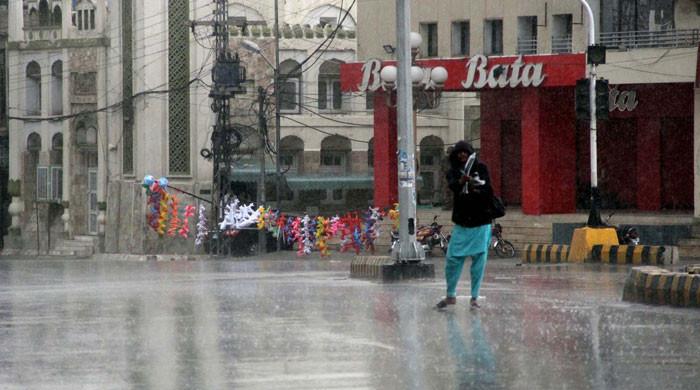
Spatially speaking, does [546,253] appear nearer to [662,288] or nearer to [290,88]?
[662,288]

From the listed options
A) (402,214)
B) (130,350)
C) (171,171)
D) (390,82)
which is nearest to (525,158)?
(390,82)

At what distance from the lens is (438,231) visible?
42938 mm

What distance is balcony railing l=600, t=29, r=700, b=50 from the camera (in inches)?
1674

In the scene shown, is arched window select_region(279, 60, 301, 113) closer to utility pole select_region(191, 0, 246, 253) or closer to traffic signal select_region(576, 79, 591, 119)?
utility pole select_region(191, 0, 246, 253)

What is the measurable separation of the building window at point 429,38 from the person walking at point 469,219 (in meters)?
35.0

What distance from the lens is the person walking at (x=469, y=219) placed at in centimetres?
1534

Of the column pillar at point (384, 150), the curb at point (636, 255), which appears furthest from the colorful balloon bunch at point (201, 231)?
the curb at point (636, 255)

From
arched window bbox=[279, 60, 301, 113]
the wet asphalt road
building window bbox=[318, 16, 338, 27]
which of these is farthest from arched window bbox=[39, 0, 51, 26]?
the wet asphalt road

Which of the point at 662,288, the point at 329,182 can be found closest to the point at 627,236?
the point at 662,288

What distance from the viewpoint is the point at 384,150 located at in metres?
49.4

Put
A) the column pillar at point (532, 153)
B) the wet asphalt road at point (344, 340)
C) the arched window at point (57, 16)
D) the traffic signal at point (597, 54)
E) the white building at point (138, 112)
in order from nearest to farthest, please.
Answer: the wet asphalt road at point (344, 340) → the traffic signal at point (597, 54) → the column pillar at point (532, 153) → the white building at point (138, 112) → the arched window at point (57, 16)

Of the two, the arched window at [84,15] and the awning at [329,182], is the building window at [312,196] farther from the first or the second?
the arched window at [84,15]

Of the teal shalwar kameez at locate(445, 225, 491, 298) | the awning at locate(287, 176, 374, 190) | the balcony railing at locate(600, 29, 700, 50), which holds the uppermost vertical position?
the balcony railing at locate(600, 29, 700, 50)

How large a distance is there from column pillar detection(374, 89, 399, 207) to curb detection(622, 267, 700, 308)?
32.0 meters
